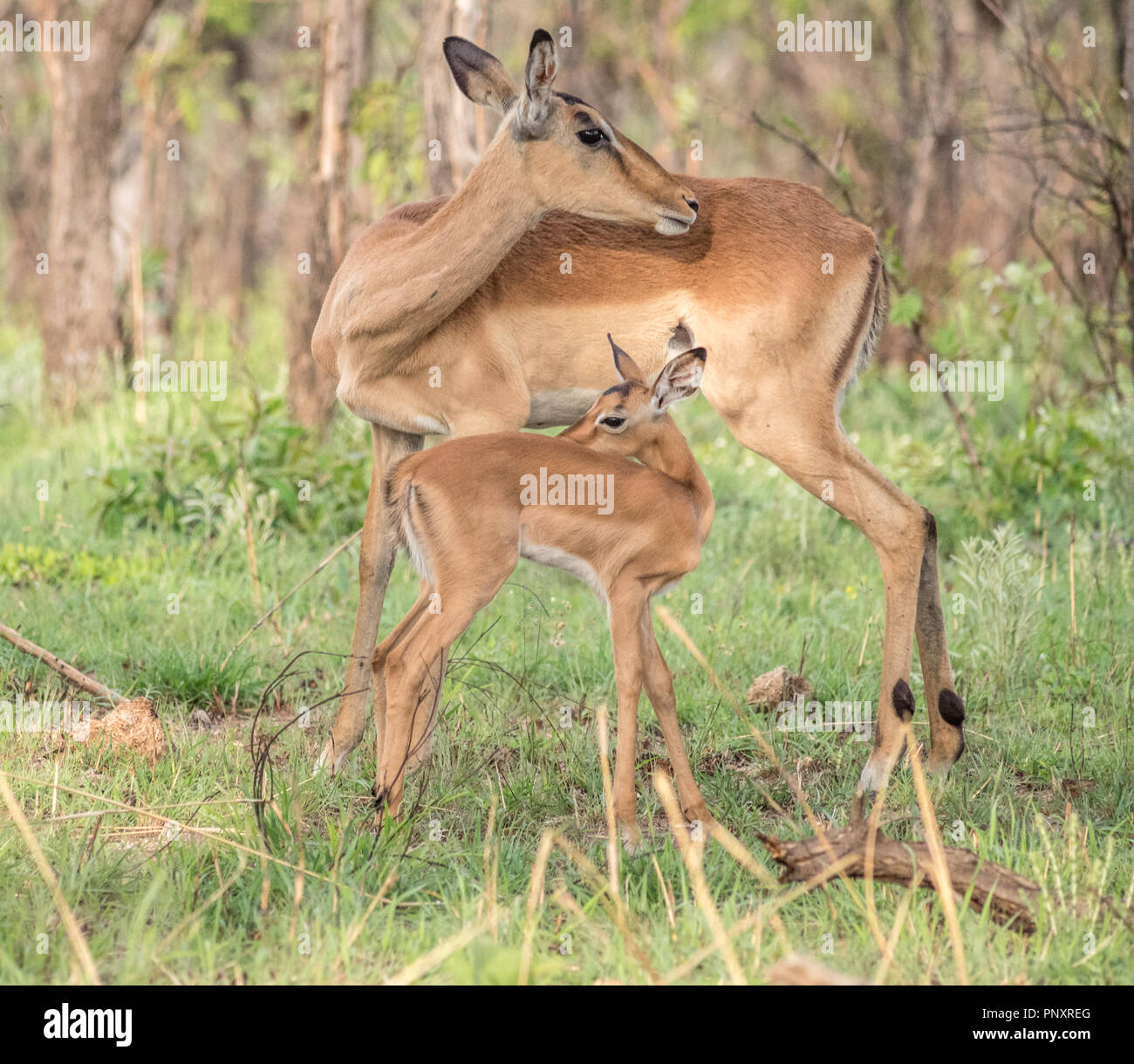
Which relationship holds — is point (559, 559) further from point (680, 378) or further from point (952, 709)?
point (952, 709)

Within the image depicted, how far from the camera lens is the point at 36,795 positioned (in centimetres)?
391

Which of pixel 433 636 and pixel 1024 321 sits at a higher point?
pixel 1024 321

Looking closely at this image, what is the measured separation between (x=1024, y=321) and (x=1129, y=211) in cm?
258

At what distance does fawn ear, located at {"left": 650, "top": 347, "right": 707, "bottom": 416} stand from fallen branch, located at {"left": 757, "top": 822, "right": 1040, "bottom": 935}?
1.29 metres

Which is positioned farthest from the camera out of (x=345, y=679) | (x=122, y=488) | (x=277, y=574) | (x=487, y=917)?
(x=122, y=488)

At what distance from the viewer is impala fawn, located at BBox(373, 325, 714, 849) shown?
12.5ft

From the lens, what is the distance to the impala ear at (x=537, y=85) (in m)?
4.15

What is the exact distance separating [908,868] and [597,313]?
7.02 feet

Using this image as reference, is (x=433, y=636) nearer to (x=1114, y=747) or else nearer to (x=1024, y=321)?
(x=1114, y=747)

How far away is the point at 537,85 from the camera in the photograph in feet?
13.9

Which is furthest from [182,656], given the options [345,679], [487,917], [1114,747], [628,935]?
[1114,747]

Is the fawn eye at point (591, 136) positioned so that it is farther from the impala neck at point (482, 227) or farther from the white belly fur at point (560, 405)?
the white belly fur at point (560, 405)

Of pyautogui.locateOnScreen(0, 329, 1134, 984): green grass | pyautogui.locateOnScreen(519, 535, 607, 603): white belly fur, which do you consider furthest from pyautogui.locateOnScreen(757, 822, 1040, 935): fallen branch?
pyautogui.locateOnScreen(519, 535, 607, 603): white belly fur

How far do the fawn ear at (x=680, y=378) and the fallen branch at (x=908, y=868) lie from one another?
1288 millimetres
